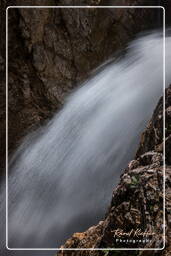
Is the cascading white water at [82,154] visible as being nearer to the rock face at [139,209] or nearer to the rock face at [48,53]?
the rock face at [48,53]

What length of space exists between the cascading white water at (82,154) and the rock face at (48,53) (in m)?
0.76

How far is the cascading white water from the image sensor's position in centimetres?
471

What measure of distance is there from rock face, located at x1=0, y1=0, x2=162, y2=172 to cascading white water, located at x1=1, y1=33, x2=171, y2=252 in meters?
0.76

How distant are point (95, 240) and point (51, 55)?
4.92 m

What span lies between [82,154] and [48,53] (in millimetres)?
2855

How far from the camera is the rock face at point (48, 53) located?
7.54 m

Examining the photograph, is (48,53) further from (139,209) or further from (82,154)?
(139,209)

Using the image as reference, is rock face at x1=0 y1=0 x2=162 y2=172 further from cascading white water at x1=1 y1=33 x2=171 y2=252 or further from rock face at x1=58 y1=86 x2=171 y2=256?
rock face at x1=58 y1=86 x2=171 y2=256

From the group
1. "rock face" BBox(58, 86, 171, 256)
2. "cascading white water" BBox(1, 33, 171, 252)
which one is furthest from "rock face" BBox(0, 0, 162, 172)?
"rock face" BBox(58, 86, 171, 256)

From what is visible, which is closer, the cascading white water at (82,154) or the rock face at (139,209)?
the rock face at (139,209)

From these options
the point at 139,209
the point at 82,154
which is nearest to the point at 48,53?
the point at 82,154

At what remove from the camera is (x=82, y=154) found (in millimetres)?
5457

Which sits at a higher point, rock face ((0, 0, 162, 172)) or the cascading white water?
rock face ((0, 0, 162, 172))

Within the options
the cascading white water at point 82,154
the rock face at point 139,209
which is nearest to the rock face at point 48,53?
the cascading white water at point 82,154
